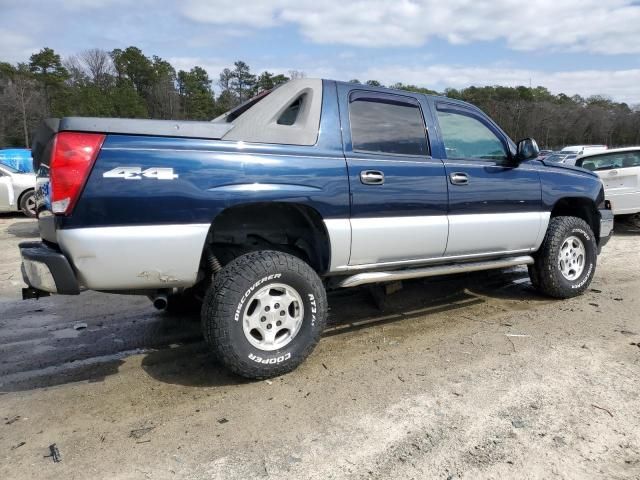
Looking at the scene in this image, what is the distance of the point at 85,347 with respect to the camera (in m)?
4.09

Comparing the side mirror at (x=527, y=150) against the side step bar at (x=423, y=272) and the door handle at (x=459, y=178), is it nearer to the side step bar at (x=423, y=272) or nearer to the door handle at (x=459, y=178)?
the door handle at (x=459, y=178)

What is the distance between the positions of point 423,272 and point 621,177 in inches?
289

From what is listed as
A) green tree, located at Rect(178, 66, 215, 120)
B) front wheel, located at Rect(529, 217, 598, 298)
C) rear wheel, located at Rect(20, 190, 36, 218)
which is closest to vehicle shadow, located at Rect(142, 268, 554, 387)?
front wheel, located at Rect(529, 217, 598, 298)

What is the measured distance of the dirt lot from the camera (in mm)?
2482

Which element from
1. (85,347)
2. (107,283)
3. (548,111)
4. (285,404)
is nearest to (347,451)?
(285,404)

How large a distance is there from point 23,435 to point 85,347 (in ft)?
4.53

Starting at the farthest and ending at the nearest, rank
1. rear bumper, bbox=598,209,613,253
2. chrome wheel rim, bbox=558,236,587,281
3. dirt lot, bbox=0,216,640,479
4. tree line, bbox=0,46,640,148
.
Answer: tree line, bbox=0,46,640,148 < rear bumper, bbox=598,209,613,253 < chrome wheel rim, bbox=558,236,587,281 < dirt lot, bbox=0,216,640,479

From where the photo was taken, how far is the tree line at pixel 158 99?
49031mm

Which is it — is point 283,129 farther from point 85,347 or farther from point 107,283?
point 85,347

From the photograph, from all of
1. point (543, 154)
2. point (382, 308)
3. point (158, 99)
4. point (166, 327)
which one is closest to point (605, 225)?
point (382, 308)

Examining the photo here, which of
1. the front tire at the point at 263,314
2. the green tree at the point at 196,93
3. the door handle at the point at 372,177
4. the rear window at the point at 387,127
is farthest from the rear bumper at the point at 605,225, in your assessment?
the green tree at the point at 196,93

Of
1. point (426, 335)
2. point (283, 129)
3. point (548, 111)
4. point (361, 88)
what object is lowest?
point (426, 335)

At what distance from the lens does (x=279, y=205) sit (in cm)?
350

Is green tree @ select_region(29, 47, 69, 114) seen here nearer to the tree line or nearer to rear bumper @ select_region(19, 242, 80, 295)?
the tree line
